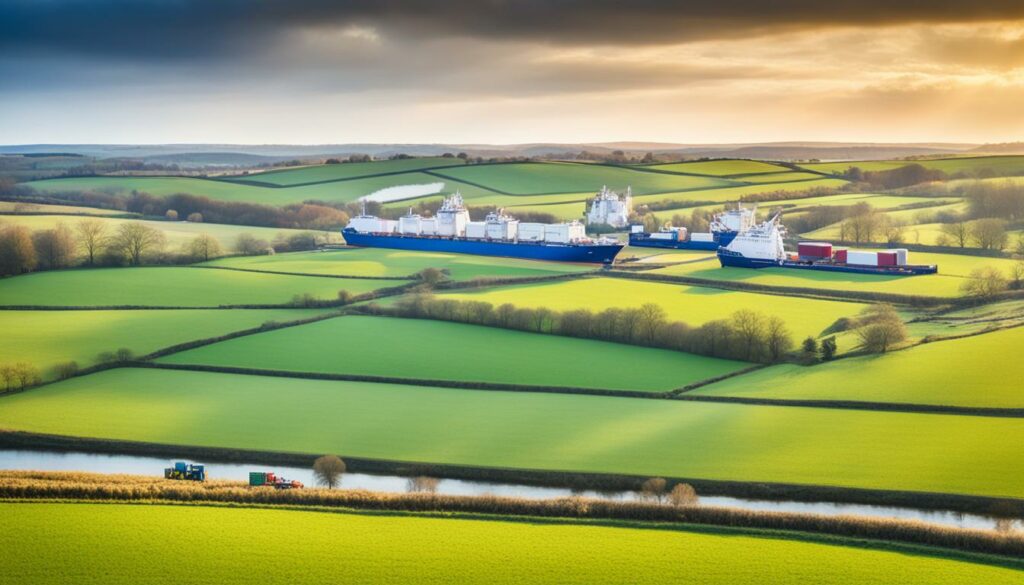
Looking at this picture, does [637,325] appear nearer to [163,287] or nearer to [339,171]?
[163,287]

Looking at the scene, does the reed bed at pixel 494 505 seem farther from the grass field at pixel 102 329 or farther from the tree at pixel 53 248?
the tree at pixel 53 248

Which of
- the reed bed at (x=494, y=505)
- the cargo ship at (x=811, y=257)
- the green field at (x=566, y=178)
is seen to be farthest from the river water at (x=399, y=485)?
the green field at (x=566, y=178)

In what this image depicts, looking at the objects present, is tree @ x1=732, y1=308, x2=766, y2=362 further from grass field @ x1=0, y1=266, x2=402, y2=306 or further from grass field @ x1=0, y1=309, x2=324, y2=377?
grass field @ x1=0, y1=266, x2=402, y2=306

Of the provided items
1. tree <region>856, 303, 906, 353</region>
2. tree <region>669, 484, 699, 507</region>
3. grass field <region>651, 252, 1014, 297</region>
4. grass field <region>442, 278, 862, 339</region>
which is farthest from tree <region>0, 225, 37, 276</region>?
tree <region>669, 484, 699, 507</region>

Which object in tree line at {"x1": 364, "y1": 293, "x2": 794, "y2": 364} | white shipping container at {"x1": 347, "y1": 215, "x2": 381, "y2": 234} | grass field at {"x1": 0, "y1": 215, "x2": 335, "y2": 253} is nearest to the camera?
tree line at {"x1": 364, "y1": 293, "x2": 794, "y2": 364}

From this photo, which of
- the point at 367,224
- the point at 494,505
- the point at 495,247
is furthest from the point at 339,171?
the point at 494,505

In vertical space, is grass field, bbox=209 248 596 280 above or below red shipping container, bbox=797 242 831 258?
below

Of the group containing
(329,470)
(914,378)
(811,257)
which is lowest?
(329,470)
